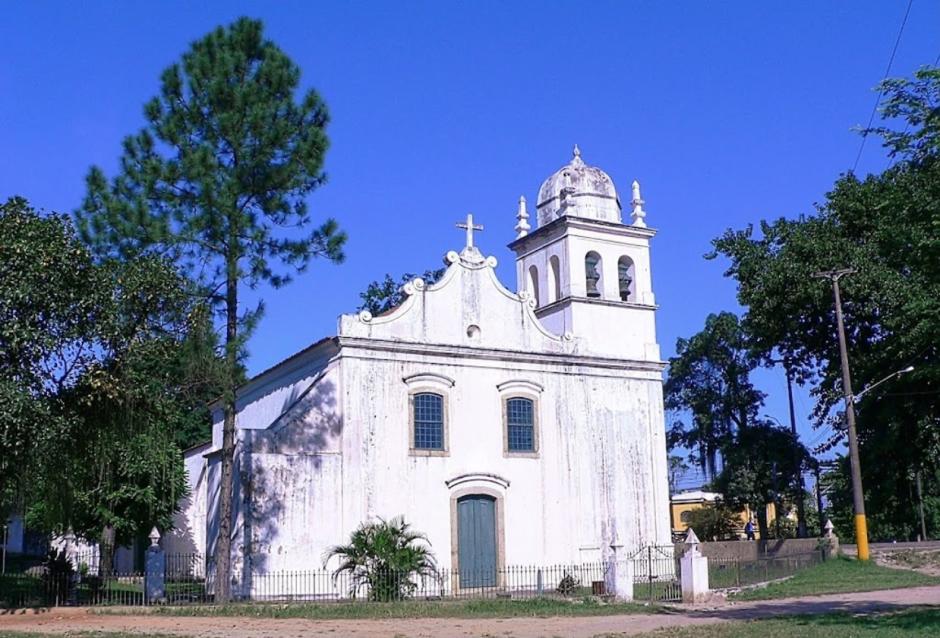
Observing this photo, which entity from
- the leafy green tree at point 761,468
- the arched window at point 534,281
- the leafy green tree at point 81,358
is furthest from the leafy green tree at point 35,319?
the leafy green tree at point 761,468

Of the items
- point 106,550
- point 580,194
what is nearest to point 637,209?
point 580,194

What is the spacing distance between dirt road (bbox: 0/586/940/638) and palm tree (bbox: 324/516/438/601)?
3.85 m

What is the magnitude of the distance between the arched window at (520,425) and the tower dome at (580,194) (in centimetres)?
599

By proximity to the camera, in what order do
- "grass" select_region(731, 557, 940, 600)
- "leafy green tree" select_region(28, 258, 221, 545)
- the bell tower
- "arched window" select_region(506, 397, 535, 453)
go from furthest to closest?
the bell tower
"arched window" select_region(506, 397, 535, 453)
"grass" select_region(731, 557, 940, 600)
"leafy green tree" select_region(28, 258, 221, 545)

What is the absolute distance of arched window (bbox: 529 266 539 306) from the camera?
31.3 metres

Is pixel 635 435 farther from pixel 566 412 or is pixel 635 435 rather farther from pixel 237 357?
pixel 237 357

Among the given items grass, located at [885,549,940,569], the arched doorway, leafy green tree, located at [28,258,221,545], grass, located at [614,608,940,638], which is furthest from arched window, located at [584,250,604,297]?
grass, located at [614,608,940,638]

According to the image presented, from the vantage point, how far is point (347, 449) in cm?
2531

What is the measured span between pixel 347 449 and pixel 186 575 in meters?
7.13

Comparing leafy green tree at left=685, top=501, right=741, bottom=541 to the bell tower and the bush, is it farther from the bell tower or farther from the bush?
the bush

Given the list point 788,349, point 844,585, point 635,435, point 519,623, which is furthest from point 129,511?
point 788,349

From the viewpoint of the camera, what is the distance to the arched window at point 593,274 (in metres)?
30.5

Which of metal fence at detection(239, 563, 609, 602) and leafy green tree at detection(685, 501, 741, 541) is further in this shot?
leafy green tree at detection(685, 501, 741, 541)

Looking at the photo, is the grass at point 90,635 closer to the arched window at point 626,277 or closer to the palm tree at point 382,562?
the palm tree at point 382,562
